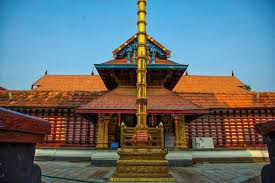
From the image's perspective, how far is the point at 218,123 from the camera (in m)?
16.7

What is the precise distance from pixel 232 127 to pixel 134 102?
359 inches

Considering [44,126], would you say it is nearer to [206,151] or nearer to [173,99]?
[173,99]

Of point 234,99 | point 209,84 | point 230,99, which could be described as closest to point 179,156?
point 230,99

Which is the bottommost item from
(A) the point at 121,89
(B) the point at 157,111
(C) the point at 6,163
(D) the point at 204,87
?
(C) the point at 6,163

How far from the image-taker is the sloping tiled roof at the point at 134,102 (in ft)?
36.2

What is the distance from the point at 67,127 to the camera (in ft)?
53.8

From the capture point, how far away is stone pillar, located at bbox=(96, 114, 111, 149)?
37.5ft

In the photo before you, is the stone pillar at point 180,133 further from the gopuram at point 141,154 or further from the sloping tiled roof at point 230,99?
the sloping tiled roof at point 230,99

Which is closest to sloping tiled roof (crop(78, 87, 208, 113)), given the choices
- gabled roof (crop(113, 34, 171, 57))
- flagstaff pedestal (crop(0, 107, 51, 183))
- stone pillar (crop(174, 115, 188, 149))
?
stone pillar (crop(174, 115, 188, 149))

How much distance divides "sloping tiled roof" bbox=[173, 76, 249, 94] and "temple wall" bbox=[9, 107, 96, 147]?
10.8m

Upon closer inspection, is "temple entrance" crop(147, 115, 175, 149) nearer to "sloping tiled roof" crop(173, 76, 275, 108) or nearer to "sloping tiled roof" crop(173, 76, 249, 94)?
"sloping tiled roof" crop(173, 76, 275, 108)

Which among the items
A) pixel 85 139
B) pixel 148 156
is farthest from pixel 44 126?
pixel 85 139

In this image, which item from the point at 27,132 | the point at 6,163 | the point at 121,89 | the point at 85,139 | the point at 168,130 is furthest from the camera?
the point at 85,139

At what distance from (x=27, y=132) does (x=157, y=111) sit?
960 centimetres
